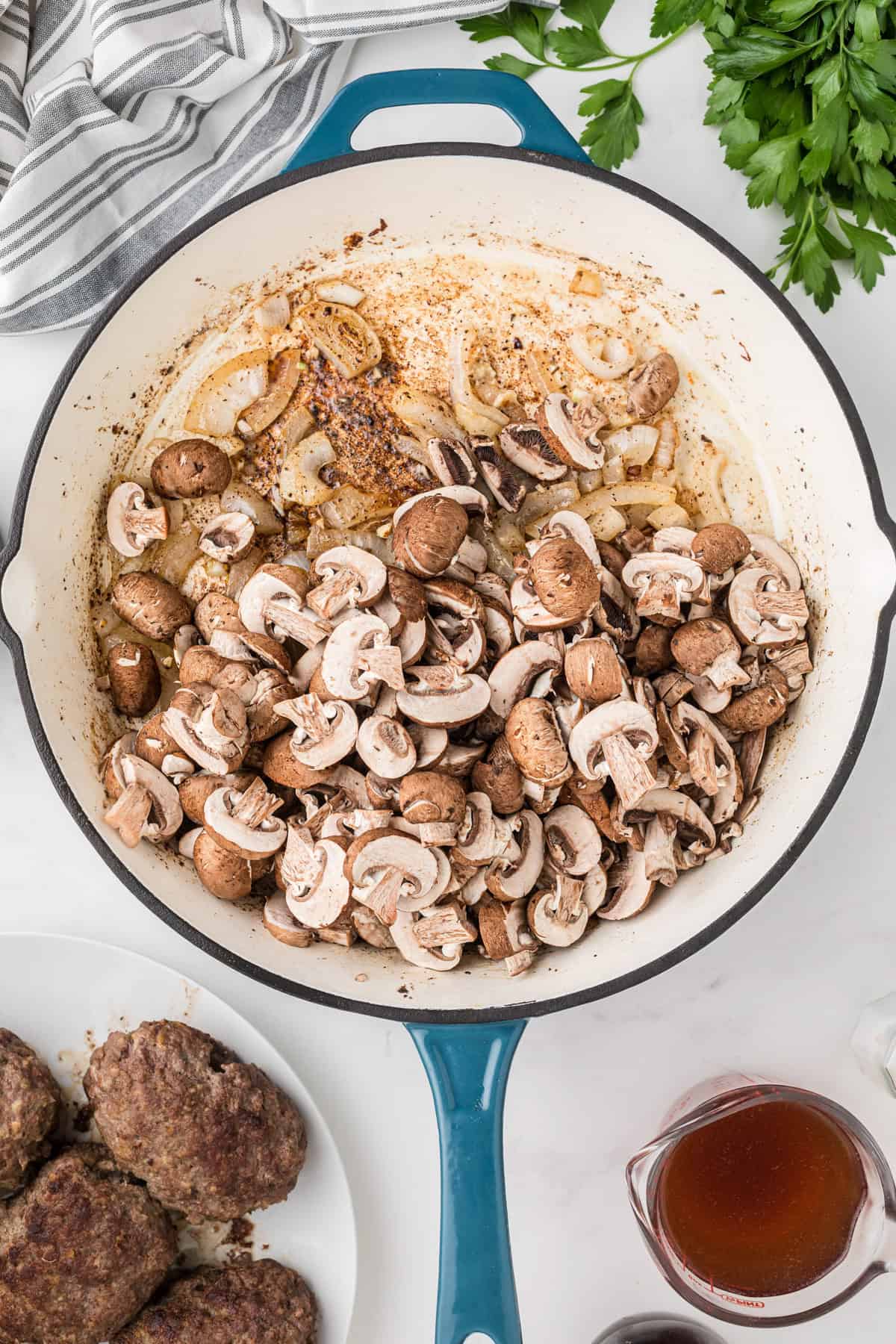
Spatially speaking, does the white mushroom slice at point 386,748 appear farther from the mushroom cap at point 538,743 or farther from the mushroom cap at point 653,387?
the mushroom cap at point 653,387

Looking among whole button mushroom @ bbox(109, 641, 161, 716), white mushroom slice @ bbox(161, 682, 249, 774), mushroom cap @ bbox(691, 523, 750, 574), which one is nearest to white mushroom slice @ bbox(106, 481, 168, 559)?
whole button mushroom @ bbox(109, 641, 161, 716)

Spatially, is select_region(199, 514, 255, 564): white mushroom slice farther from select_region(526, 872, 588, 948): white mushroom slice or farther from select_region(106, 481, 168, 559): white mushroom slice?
select_region(526, 872, 588, 948): white mushroom slice

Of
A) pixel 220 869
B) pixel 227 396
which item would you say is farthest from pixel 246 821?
pixel 227 396

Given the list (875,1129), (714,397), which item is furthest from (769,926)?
(714,397)

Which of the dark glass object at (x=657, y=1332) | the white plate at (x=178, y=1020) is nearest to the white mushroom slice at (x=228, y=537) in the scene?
the white plate at (x=178, y=1020)

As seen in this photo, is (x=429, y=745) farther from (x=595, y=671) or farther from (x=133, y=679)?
(x=133, y=679)

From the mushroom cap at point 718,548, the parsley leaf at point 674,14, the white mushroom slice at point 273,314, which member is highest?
the parsley leaf at point 674,14
